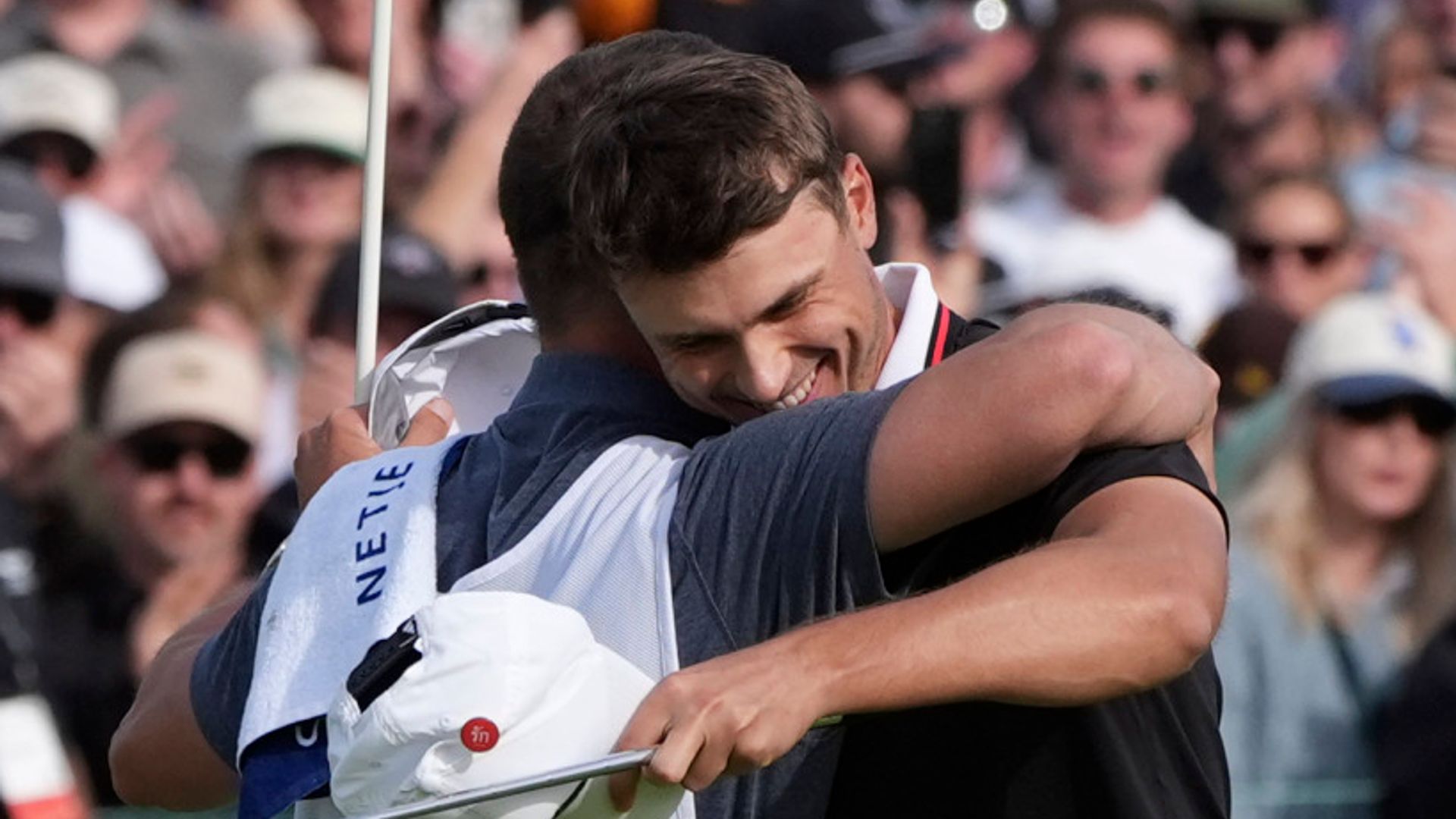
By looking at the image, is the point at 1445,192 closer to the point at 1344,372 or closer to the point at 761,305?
the point at 1344,372

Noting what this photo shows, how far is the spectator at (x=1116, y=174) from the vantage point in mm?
6355

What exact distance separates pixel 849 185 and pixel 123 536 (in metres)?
2.74

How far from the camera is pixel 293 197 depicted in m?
5.94

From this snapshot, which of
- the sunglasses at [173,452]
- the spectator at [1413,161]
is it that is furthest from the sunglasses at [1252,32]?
the sunglasses at [173,452]

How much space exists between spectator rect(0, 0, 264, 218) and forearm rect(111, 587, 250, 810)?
3.17 metres

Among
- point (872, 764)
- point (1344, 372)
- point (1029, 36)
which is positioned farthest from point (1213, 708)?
point (1029, 36)

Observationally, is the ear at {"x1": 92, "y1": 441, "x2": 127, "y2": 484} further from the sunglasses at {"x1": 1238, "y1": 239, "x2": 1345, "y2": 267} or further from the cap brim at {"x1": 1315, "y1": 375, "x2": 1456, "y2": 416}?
the sunglasses at {"x1": 1238, "y1": 239, "x2": 1345, "y2": 267}

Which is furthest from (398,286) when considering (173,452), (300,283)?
(173,452)

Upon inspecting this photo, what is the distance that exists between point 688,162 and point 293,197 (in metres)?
3.52

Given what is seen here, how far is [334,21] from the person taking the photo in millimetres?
6406

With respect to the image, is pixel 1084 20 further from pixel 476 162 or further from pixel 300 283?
pixel 300 283

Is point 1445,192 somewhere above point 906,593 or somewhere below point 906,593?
below

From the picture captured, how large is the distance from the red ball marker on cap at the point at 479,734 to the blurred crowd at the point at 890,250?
8.22 ft

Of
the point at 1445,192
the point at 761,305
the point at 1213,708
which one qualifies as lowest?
the point at 1445,192
